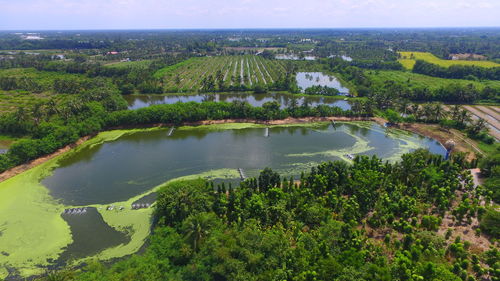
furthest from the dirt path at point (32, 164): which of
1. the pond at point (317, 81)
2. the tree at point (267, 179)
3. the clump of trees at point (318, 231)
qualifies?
the pond at point (317, 81)

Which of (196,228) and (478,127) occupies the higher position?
(478,127)

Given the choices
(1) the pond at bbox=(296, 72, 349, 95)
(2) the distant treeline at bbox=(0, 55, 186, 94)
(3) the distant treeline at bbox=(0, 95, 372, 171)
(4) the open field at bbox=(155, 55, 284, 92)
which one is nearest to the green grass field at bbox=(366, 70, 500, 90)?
(1) the pond at bbox=(296, 72, 349, 95)

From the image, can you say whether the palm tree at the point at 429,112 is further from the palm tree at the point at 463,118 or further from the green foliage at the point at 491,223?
the green foliage at the point at 491,223

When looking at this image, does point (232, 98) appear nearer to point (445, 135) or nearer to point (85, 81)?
point (85, 81)

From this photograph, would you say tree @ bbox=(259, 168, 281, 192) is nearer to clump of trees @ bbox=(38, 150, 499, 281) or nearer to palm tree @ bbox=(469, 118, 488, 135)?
clump of trees @ bbox=(38, 150, 499, 281)

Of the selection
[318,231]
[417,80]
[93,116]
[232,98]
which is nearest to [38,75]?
[93,116]
